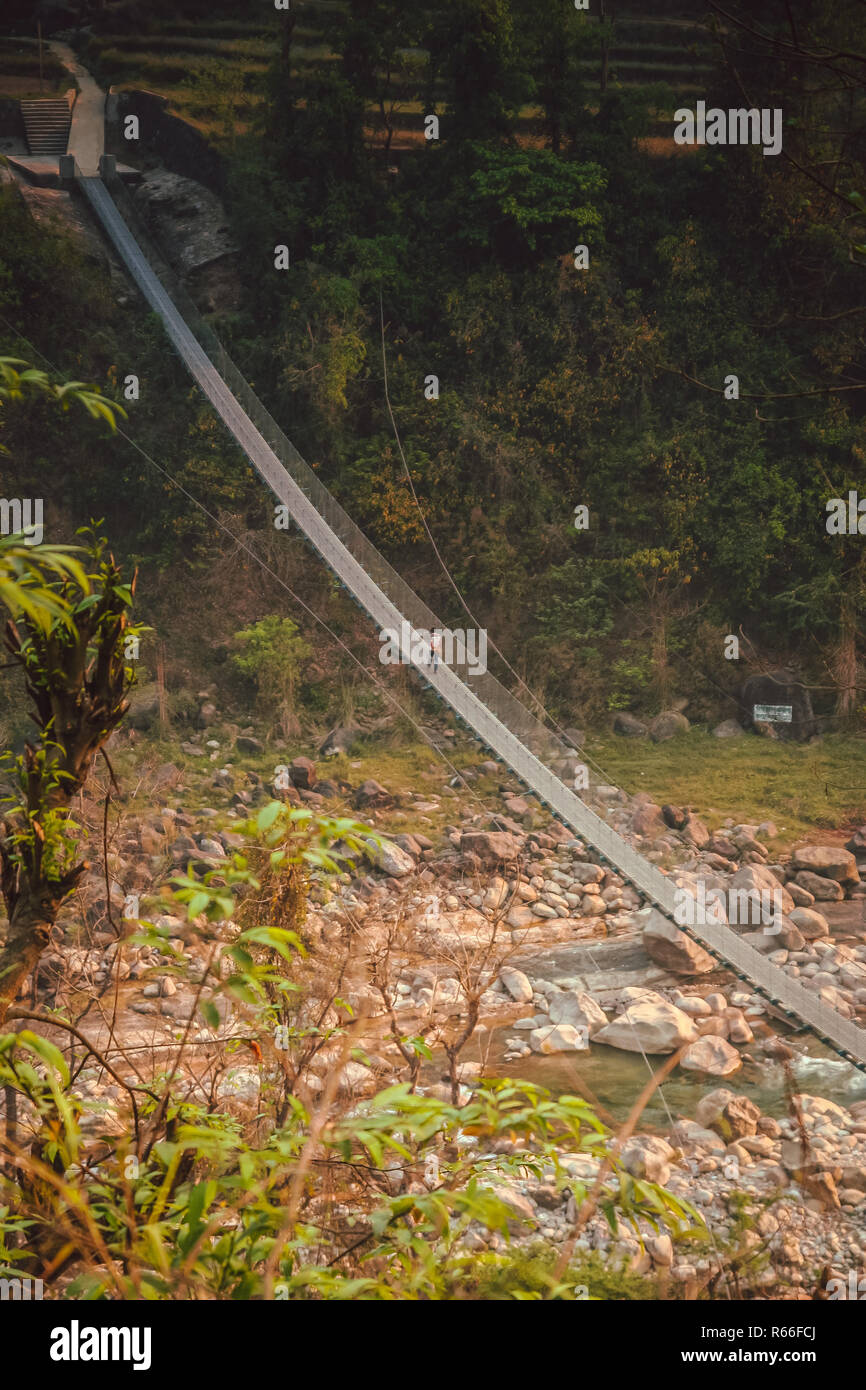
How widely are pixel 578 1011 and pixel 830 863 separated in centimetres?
257

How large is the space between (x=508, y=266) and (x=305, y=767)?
19.1ft

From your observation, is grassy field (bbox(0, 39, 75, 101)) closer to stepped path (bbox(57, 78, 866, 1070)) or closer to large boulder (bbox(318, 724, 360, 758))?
stepped path (bbox(57, 78, 866, 1070))

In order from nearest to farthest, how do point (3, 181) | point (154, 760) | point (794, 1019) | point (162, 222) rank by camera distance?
point (794, 1019)
point (154, 760)
point (3, 181)
point (162, 222)

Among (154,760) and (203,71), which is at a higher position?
(203,71)

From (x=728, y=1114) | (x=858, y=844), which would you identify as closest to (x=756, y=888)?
(x=858, y=844)

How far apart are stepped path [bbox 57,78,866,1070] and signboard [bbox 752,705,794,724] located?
1.94 m

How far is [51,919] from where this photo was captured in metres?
1.73

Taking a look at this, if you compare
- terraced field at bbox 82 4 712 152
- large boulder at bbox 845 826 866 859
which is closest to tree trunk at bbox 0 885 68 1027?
large boulder at bbox 845 826 866 859

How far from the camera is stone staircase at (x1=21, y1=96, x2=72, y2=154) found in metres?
12.1

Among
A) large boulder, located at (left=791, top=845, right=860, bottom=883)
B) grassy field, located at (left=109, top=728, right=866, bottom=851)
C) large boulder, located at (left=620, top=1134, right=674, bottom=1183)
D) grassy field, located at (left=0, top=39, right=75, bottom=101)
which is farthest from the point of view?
grassy field, located at (left=0, top=39, right=75, bottom=101)

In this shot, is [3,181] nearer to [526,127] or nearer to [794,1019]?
[526,127]

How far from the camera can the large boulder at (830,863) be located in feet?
23.9

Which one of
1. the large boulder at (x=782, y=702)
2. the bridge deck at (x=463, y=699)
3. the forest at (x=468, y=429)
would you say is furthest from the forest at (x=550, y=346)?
the bridge deck at (x=463, y=699)

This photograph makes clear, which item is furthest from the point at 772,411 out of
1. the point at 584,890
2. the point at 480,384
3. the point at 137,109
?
the point at 137,109
